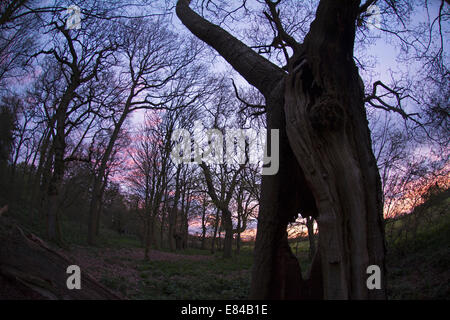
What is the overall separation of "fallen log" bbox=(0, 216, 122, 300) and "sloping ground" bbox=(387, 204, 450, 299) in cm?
486

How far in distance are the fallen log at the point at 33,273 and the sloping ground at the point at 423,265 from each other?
15.9 feet

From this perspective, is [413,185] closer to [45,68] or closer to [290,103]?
[290,103]

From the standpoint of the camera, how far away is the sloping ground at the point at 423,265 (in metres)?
4.89

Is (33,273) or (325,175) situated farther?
(325,175)

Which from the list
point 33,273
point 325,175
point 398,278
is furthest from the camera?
point 398,278

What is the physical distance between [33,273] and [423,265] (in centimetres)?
827

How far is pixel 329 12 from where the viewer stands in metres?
2.41

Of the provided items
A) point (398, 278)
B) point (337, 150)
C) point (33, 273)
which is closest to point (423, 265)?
point (398, 278)

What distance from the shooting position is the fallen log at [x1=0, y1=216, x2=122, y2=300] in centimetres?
193

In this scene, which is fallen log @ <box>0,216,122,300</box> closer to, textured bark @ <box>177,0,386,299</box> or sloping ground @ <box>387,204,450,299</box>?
textured bark @ <box>177,0,386,299</box>

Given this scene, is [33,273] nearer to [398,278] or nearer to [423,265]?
[398,278]

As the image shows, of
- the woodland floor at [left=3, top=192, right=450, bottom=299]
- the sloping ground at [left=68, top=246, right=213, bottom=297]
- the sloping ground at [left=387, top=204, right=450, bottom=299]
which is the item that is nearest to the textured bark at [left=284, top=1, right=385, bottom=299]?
the woodland floor at [left=3, top=192, right=450, bottom=299]

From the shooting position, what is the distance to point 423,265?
7090 mm

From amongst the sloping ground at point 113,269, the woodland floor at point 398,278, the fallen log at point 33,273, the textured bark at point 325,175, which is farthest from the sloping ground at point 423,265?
the fallen log at point 33,273
